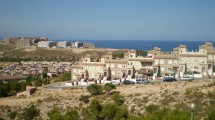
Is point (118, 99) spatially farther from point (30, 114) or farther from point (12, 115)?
point (12, 115)

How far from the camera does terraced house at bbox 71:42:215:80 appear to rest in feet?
179

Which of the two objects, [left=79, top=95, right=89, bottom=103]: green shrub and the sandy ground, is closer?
the sandy ground

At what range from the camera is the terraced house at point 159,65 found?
5450 cm

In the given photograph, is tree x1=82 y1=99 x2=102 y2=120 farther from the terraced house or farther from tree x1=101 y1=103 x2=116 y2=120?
the terraced house

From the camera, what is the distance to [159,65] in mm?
55969

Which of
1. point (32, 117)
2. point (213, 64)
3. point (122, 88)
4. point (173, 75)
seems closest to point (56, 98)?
point (32, 117)

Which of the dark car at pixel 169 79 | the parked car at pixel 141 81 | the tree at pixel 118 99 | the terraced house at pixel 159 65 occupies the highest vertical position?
the terraced house at pixel 159 65

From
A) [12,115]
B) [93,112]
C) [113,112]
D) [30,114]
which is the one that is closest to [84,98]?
[30,114]

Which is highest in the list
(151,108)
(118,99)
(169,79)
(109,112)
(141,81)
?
(169,79)

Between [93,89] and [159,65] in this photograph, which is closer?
[93,89]

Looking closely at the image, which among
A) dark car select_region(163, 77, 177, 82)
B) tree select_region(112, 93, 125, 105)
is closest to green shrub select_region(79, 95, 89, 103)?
tree select_region(112, 93, 125, 105)

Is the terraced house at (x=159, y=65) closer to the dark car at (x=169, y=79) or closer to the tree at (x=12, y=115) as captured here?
the dark car at (x=169, y=79)

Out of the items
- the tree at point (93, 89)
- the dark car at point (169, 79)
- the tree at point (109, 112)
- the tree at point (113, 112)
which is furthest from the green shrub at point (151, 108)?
the dark car at point (169, 79)

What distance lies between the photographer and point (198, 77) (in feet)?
173
